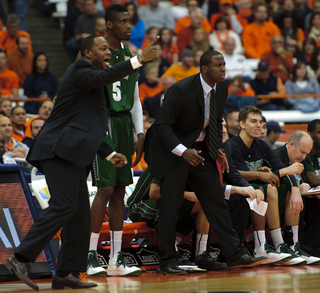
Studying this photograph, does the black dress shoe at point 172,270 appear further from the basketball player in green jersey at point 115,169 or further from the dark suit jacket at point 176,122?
the dark suit jacket at point 176,122

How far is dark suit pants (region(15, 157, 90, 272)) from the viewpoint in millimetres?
3793

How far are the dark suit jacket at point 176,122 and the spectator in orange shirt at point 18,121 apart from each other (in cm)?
377

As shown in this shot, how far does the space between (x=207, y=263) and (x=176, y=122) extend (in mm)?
1305

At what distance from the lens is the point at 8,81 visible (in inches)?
391

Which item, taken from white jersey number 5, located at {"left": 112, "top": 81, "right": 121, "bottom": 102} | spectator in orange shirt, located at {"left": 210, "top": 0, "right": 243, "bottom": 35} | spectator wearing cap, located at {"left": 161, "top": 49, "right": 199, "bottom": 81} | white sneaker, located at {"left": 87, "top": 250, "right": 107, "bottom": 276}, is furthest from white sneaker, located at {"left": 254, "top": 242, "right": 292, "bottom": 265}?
spectator in orange shirt, located at {"left": 210, "top": 0, "right": 243, "bottom": 35}

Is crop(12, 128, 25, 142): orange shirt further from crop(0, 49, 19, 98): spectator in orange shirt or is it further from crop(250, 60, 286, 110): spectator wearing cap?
crop(250, 60, 286, 110): spectator wearing cap

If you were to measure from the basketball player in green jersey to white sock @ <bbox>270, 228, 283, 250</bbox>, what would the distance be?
4.97ft

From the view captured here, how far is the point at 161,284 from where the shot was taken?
4.18m

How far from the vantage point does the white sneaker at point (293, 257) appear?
5.35m

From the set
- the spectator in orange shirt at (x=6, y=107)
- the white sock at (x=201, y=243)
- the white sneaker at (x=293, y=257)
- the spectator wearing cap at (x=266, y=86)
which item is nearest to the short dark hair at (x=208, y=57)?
the white sock at (x=201, y=243)

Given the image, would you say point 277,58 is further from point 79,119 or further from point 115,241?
point 79,119

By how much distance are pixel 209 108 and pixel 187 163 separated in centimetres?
50

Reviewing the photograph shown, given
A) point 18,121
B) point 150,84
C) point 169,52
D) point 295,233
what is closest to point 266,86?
point 169,52

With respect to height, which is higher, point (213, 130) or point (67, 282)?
point (213, 130)
